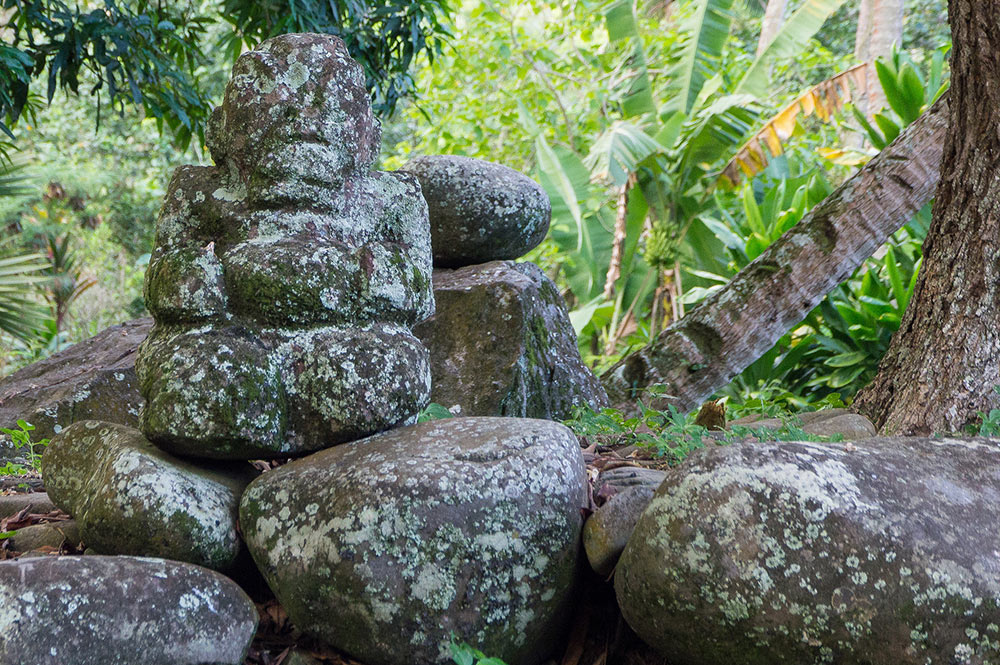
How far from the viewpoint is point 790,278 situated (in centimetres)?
448

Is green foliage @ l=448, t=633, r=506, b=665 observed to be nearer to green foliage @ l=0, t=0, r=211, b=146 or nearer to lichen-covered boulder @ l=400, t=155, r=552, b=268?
lichen-covered boulder @ l=400, t=155, r=552, b=268

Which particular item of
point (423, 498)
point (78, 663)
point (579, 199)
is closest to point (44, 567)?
point (78, 663)

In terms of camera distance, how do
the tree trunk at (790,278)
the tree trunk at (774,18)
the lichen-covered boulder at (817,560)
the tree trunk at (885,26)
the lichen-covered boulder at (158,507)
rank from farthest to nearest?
the tree trunk at (774,18) < the tree trunk at (885,26) < the tree trunk at (790,278) < the lichen-covered boulder at (158,507) < the lichen-covered boulder at (817,560)

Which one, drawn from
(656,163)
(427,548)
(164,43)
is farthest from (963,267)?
(656,163)

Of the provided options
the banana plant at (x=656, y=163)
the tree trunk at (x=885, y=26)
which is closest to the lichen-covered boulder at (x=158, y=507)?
the banana plant at (x=656, y=163)

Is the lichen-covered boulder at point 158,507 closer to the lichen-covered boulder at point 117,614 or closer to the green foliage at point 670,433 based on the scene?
the lichen-covered boulder at point 117,614

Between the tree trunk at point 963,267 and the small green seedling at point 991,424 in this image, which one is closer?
the small green seedling at point 991,424

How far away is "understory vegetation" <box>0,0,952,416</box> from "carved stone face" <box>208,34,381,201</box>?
58.3 inches

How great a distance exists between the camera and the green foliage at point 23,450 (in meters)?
3.58

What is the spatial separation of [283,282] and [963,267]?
245 centimetres

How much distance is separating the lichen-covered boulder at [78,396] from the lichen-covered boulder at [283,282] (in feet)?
5.30

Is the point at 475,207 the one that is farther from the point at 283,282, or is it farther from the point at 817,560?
the point at 817,560

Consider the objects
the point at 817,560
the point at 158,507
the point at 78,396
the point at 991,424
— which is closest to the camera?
the point at 817,560

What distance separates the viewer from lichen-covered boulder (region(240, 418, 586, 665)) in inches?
85.6
